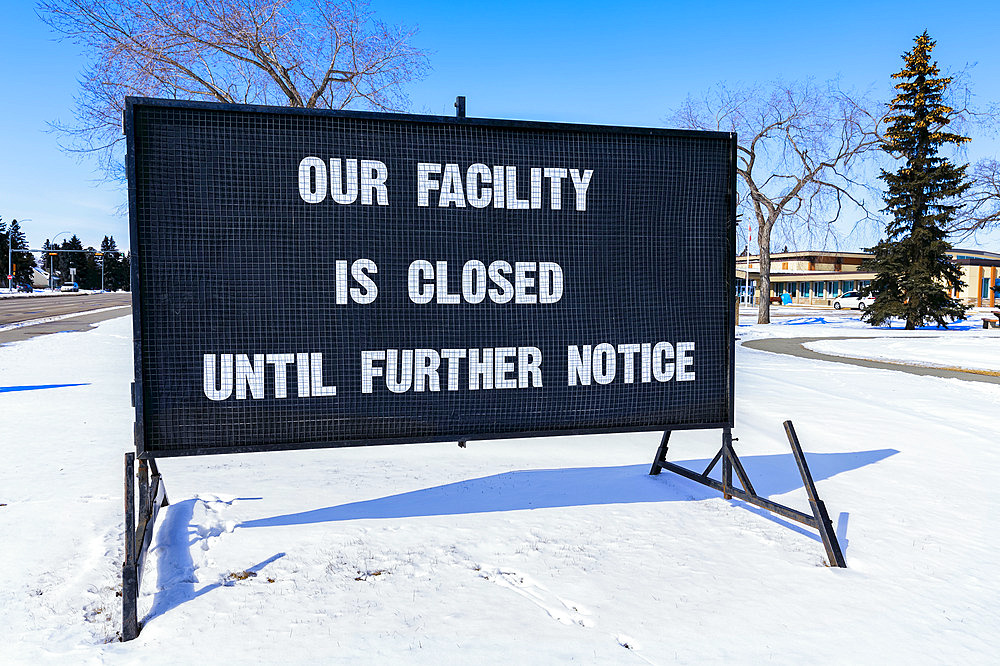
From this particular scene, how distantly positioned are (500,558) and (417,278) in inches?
68.1

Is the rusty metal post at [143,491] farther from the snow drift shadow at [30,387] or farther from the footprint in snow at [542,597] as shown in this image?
the snow drift shadow at [30,387]

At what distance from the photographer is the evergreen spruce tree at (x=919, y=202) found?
32219 millimetres

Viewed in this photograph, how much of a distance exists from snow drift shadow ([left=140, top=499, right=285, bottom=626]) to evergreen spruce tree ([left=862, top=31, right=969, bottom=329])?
115ft

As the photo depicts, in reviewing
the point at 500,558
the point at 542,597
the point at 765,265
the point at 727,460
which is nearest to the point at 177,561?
the point at 500,558

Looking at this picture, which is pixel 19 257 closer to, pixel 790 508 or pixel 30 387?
pixel 30 387

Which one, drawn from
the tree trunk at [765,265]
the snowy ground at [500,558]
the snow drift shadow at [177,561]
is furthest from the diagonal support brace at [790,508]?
the tree trunk at [765,265]

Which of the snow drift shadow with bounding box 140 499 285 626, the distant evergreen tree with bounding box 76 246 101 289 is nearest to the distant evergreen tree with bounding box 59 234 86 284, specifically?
the distant evergreen tree with bounding box 76 246 101 289

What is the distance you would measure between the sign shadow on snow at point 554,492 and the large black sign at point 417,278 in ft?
2.83

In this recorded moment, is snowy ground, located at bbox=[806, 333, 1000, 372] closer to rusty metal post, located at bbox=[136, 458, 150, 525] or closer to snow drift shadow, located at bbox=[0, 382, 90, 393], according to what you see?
rusty metal post, located at bbox=[136, 458, 150, 525]

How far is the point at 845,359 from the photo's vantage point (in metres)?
17.5

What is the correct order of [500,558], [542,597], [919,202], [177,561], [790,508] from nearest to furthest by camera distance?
[542,597] → [177,561] → [500,558] → [790,508] → [919,202]

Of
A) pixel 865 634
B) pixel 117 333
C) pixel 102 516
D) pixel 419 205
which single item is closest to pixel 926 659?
pixel 865 634

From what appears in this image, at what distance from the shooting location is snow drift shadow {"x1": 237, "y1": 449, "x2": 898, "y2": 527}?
472 cm

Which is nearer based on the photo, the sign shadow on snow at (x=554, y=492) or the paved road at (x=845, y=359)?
the sign shadow on snow at (x=554, y=492)
